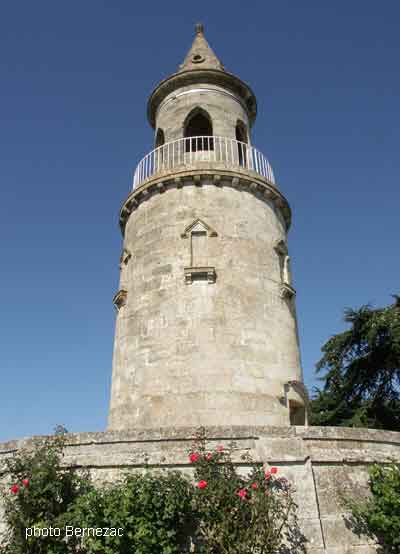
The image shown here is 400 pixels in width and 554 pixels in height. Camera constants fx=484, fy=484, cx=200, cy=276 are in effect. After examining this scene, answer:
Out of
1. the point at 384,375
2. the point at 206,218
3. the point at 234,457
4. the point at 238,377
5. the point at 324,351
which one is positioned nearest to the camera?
the point at 234,457

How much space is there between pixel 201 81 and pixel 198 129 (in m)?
1.65

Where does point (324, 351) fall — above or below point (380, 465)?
above

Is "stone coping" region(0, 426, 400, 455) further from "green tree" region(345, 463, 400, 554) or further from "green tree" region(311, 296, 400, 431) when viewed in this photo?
"green tree" region(311, 296, 400, 431)

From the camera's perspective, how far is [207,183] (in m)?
12.1

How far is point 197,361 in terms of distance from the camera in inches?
397

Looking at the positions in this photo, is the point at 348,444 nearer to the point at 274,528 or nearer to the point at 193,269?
the point at 274,528

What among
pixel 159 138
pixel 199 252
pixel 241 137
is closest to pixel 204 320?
pixel 199 252

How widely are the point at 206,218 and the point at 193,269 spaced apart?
148cm

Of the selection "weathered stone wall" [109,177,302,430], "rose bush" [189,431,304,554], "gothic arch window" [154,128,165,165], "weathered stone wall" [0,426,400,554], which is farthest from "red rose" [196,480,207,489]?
"gothic arch window" [154,128,165,165]

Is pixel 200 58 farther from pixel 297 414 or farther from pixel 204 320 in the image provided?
pixel 297 414

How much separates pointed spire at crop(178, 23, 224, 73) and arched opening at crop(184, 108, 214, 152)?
1.44 m

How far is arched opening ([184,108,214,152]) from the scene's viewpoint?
14.1m

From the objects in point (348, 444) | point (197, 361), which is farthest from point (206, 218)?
point (348, 444)

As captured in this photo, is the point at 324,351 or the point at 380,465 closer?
the point at 380,465
